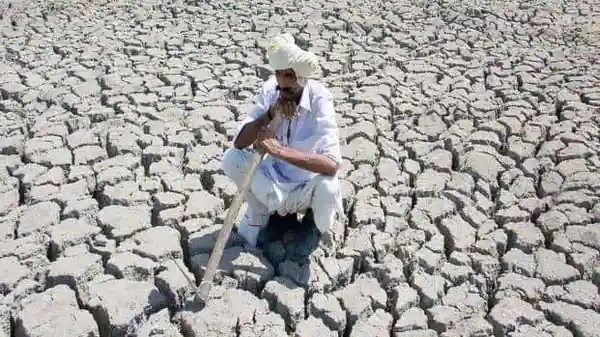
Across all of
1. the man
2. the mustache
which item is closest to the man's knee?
the man

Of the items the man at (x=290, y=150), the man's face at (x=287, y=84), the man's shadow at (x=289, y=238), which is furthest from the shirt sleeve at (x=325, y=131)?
the man's shadow at (x=289, y=238)

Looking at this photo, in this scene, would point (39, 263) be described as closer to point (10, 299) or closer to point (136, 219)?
point (10, 299)

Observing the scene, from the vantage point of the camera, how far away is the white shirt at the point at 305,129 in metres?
2.26

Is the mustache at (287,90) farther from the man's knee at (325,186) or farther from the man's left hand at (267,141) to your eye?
the man's knee at (325,186)

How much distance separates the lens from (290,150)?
7.18 ft

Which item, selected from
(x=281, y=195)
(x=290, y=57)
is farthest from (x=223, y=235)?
(x=290, y=57)

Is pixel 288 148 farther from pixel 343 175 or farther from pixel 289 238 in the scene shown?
pixel 343 175

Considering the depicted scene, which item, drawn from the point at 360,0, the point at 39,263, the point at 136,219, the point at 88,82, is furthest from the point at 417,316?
the point at 360,0

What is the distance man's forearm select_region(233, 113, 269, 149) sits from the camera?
7.50 feet

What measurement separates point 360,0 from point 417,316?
12.7 ft

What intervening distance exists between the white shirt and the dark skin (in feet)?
0.15

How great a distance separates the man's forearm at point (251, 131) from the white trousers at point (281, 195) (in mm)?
64

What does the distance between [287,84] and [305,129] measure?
0.22 meters

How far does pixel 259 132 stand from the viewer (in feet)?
7.38
